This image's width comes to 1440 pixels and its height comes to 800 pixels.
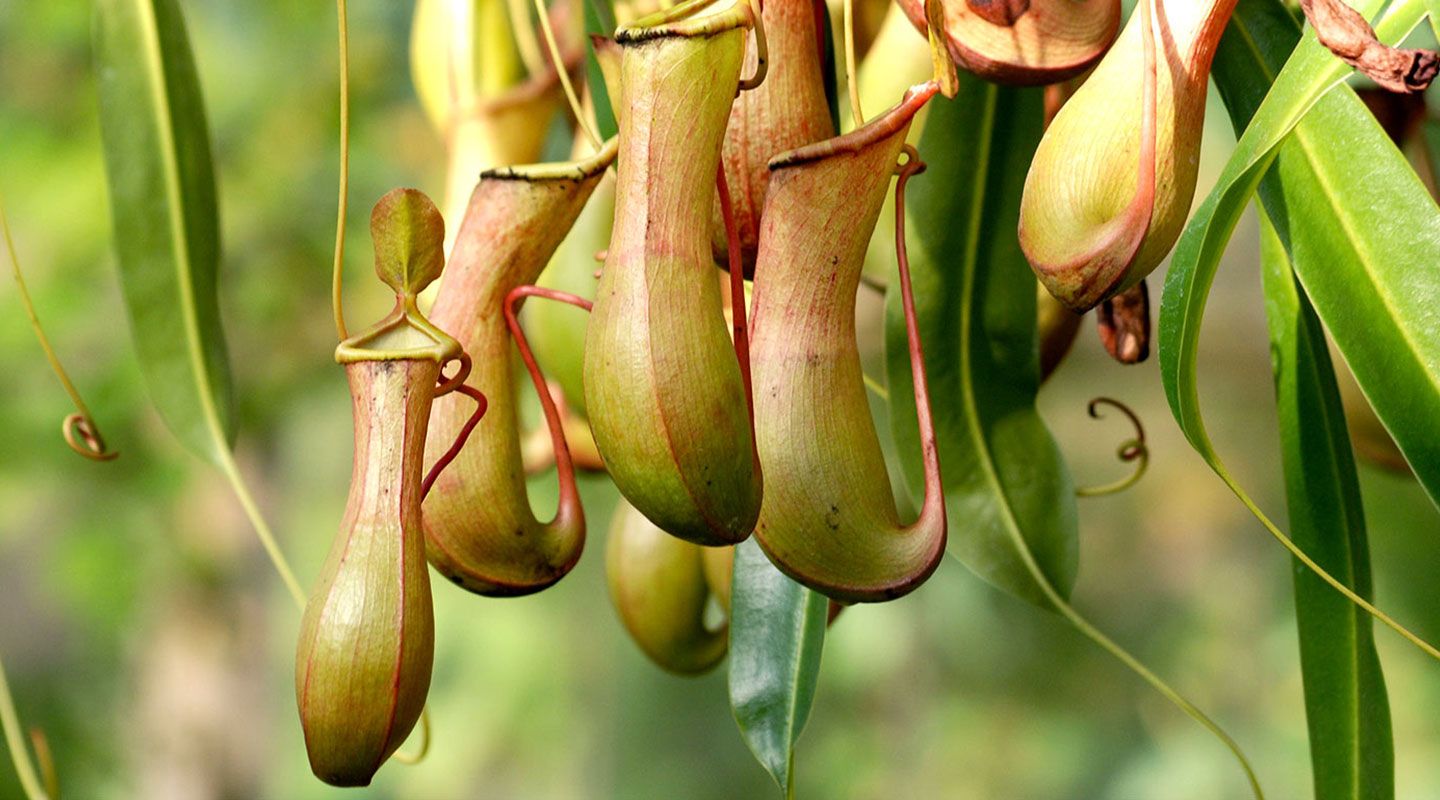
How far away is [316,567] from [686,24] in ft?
5.55

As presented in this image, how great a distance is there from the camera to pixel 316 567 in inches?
70.9

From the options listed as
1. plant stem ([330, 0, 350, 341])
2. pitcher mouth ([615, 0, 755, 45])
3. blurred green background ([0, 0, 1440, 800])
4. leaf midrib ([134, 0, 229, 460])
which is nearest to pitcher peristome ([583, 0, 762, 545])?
pitcher mouth ([615, 0, 755, 45])

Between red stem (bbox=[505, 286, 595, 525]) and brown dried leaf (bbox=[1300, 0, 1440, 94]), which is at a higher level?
brown dried leaf (bbox=[1300, 0, 1440, 94])

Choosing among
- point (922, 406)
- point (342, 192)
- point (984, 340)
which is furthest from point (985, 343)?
point (342, 192)

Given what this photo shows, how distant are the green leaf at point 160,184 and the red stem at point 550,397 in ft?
0.70

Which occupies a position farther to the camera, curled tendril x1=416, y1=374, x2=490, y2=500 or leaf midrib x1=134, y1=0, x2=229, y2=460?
leaf midrib x1=134, y1=0, x2=229, y2=460

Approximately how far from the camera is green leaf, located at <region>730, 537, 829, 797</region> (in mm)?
412

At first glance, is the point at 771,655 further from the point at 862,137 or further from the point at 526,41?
the point at 526,41

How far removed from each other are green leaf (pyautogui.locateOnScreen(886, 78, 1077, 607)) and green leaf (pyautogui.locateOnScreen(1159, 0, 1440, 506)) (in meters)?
0.12

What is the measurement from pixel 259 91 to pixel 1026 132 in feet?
4.93

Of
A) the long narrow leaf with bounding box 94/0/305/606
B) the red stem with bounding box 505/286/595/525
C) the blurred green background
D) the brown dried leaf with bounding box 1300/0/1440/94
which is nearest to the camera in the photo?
the brown dried leaf with bounding box 1300/0/1440/94

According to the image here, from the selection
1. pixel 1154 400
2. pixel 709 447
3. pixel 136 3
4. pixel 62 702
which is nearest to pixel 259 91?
pixel 62 702

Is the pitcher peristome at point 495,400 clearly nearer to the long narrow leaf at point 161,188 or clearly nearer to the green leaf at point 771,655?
the green leaf at point 771,655

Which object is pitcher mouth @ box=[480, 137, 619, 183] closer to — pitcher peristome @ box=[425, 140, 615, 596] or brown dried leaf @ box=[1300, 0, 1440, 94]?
pitcher peristome @ box=[425, 140, 615, 596]
